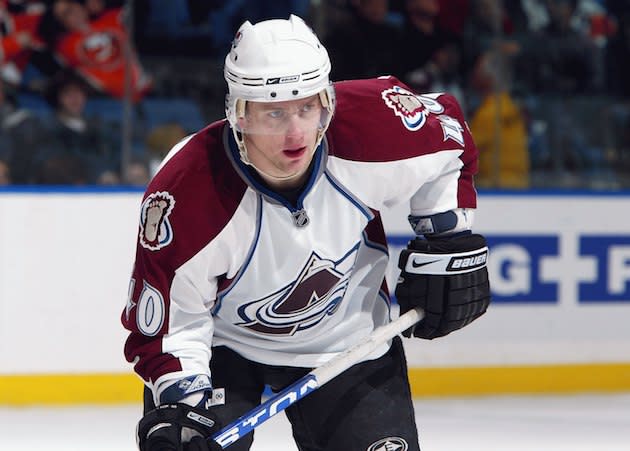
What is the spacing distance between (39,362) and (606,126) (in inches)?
101

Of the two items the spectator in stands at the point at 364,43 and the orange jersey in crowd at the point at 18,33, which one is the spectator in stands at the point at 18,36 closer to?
the orange jersey in crowd at the point at 18,33

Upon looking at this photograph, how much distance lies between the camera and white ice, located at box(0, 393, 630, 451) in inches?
145

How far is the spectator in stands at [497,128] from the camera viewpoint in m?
4.79

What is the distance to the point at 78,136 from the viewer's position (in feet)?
14.8

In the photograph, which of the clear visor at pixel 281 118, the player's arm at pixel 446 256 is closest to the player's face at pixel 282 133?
the clear visor at pixel 281 118

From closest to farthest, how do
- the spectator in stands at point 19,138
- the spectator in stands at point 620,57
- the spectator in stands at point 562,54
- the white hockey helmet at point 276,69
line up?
the white hockey helmet at point 276,69 → the spectator in stands at point 19,138 → the spectator in stands at point 562,54 → the spectator in stands at point 620,57

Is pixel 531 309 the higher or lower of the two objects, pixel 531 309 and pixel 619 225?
the lower

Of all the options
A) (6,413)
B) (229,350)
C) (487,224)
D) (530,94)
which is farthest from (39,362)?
(530,94)

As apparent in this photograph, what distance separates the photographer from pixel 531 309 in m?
4.55

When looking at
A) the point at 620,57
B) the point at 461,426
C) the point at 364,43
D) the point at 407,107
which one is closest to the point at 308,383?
the point at 407,107

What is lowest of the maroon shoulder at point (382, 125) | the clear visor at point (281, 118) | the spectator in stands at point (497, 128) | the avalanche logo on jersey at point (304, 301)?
the avalanche logo on jersey at point (304, 301)

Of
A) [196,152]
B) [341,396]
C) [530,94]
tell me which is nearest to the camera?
[196,152]

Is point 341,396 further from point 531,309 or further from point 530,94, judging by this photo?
point 530,94

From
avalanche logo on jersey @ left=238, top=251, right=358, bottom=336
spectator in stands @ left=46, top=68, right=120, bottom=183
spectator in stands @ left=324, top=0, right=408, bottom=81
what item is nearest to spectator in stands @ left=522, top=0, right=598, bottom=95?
spectator in stands @ left=324, top=0, right=408, bottom=81
